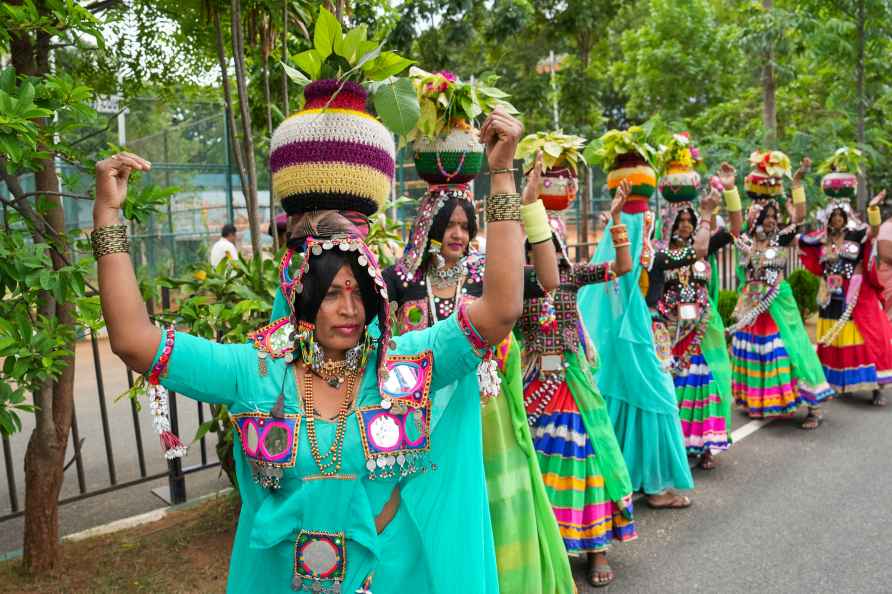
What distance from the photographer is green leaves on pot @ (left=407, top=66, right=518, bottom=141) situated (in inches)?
130

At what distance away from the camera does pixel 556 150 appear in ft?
13.4

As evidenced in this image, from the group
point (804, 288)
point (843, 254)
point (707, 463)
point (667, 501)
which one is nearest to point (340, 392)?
point (667, 501)

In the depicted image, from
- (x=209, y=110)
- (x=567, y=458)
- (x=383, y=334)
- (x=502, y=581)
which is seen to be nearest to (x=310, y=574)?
(x=383, y=334)

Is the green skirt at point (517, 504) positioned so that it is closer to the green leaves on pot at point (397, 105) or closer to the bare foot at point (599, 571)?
the bare foot at point (599, 571)

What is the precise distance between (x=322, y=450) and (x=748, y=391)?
561 cm

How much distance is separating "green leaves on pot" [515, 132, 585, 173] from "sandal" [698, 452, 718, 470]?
2731mm

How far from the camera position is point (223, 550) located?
425 cm

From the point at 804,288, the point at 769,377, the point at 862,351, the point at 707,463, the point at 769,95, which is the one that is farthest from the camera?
the point at 769,95

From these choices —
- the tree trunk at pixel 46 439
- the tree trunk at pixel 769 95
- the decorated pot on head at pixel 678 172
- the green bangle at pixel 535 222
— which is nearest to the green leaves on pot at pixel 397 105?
the green bangle at pixel 535 222

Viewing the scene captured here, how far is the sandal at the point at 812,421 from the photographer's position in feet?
21.7

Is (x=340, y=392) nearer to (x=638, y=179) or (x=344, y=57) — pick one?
(x=344, y=57)

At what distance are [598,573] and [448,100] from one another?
2.58 meters

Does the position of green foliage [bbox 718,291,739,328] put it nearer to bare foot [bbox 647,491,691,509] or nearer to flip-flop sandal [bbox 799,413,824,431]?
flip-flop sandal [bbox 799,413,824,431]

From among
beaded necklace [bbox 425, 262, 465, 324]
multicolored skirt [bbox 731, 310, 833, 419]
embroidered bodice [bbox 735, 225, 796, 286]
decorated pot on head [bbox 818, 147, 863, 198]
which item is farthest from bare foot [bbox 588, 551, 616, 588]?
decorated pot on head [bbox 818, 147, 863, 198]
